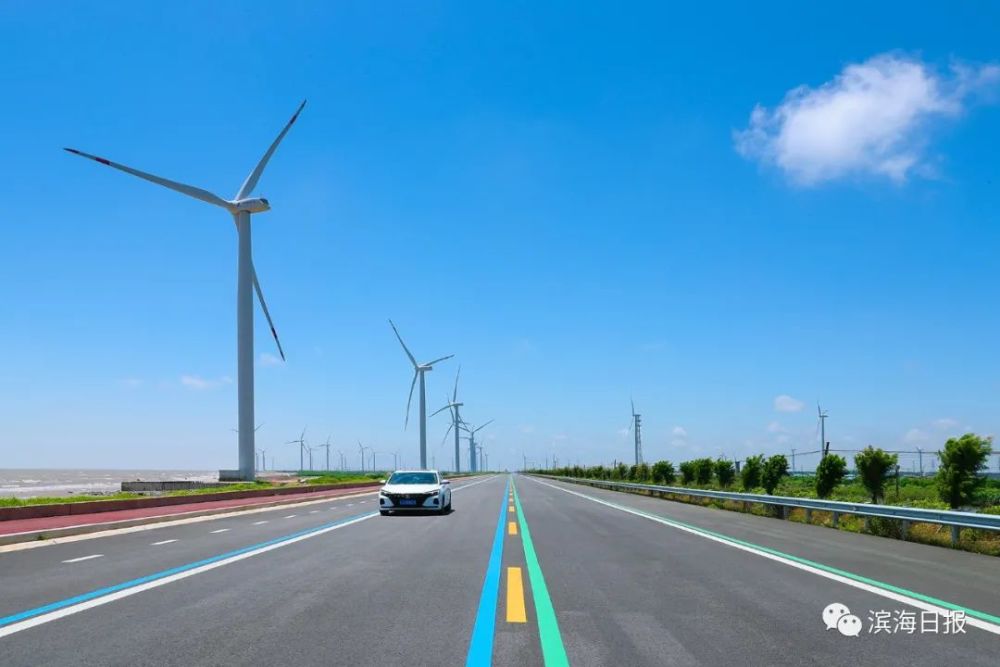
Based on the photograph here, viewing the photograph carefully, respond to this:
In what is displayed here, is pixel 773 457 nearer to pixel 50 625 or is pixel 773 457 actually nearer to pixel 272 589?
pixel 272 589

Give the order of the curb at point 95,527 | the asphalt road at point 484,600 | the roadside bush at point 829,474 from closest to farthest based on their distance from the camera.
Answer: the asphalt road at point 484,600 < the curb at point 95,527 < the roadside bush at point 829,474

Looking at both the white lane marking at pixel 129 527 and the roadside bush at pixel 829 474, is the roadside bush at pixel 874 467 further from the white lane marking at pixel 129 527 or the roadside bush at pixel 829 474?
the white lane marking at pixel 129 527

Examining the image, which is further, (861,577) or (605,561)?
(605,561)

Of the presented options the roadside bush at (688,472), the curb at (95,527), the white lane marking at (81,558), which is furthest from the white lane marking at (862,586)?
the roadside bush at (688,472)

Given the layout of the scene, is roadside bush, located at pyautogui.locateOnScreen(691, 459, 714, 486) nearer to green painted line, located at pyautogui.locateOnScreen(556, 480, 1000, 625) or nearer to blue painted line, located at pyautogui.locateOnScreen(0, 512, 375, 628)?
green painted line, located at pyautogui.locateOnScreen(556, 480, 1000, 625)

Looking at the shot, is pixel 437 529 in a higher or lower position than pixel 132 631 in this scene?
lower

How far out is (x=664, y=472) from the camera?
52625 millimetres

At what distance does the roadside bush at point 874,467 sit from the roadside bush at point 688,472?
21909 mm

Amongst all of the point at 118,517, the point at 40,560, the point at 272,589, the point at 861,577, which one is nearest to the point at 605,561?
the point at 861,577

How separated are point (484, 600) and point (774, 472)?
29917mm

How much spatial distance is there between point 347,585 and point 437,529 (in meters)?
8.66

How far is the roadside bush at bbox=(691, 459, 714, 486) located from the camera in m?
45.2

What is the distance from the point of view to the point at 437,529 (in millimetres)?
17453

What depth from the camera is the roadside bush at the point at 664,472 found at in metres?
52.2
